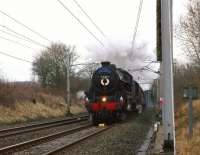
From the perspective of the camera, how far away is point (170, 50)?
49.5ft

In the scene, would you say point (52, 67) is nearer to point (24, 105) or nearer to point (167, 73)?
point (24, 105)

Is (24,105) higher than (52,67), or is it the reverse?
(52,67)

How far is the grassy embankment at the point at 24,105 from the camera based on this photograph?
3915 centimetres

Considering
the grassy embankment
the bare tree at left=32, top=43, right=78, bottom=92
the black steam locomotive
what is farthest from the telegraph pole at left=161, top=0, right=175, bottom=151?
the bare tree at left=32, top=43, right=78, bottom=92

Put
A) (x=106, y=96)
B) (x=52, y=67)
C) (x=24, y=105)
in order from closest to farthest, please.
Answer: (x=106, y=96) → (x=24, y=105) → (x=52, y=67)

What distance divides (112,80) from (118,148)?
47.4ft

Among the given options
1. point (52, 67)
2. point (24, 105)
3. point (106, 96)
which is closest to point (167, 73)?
point (106, 96)

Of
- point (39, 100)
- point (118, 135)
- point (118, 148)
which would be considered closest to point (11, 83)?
point (39, 100)

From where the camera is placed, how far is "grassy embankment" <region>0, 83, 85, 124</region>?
128 feet

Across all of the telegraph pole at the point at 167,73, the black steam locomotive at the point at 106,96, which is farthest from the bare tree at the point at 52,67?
the telegraph pole at the point at 167,73

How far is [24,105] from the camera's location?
44094 mm

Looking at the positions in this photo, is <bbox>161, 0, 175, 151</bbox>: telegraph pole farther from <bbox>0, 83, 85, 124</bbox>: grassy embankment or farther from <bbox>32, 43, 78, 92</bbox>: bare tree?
<bbox>32, 43, 78, 92</bbox>: bare tree

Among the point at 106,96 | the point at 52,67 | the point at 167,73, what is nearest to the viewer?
the point at 167,73

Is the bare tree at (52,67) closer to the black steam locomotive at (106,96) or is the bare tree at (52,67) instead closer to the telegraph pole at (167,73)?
the black steam locomotive at (106,96)
